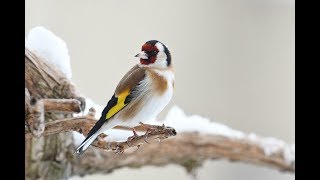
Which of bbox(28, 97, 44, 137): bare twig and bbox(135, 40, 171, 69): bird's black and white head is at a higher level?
bbox(135, 40, 171, 69): bird's black and white head

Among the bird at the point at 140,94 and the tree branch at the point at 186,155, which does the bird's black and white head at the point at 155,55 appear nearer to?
the bird at the point at 140,94

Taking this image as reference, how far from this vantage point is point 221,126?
117cm

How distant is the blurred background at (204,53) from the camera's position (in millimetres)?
1051

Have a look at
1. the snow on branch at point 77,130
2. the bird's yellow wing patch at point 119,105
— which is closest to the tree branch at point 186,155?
the snow on branch at point 77,130

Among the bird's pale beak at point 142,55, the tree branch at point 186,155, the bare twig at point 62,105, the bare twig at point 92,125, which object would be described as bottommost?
the tree branch at point 186,155

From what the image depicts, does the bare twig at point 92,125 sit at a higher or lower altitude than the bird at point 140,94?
lower

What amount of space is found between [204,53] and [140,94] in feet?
0.69

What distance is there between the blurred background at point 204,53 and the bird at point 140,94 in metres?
0.03

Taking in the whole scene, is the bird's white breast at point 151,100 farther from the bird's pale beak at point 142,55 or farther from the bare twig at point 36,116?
the bare twig at point 36,116

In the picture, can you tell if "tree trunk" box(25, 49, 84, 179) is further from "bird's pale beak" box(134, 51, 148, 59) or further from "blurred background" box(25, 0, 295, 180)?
"bird's pale beak" box(134, 51, 148, 59)

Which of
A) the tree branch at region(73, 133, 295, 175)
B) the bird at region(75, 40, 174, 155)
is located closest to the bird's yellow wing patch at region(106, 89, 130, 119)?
the bird at region(75, 40, 174, 155)

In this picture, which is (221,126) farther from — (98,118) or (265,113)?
(98,118)

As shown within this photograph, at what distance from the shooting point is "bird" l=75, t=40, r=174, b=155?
39.6 inches
